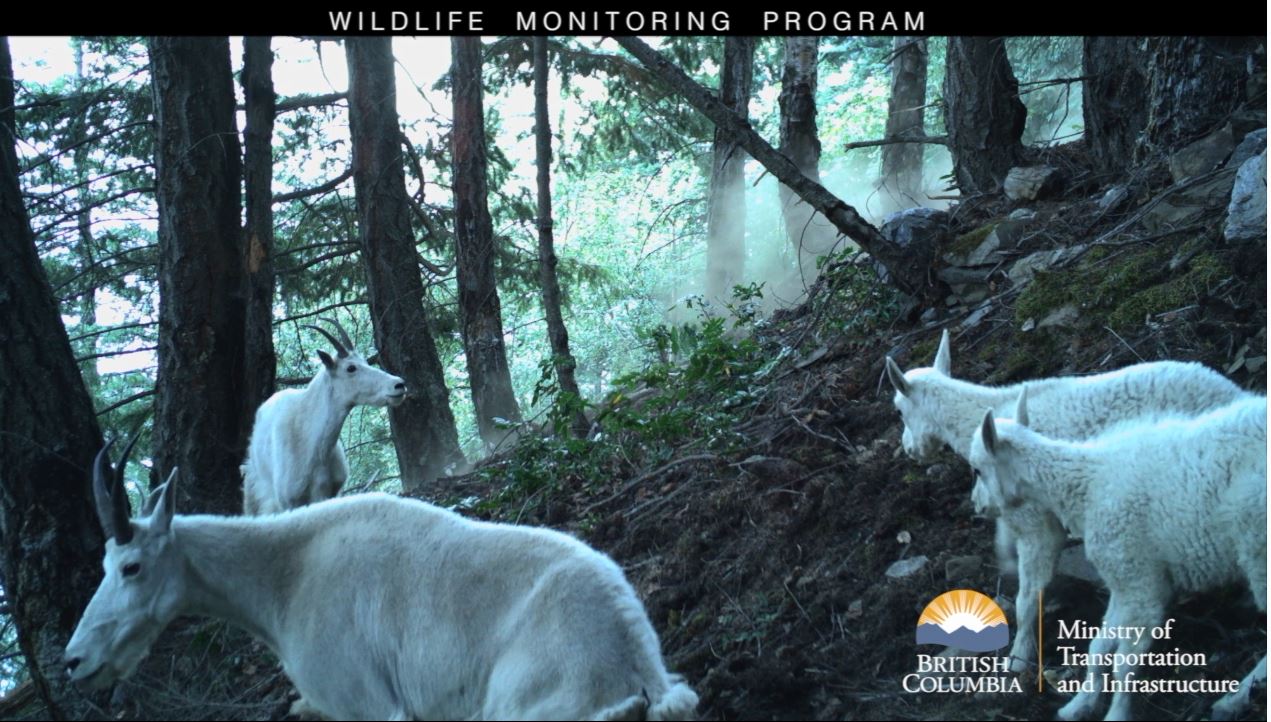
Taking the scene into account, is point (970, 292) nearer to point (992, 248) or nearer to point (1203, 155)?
point (992, 248)

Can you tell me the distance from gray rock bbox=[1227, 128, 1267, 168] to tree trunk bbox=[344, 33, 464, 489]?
7.03m

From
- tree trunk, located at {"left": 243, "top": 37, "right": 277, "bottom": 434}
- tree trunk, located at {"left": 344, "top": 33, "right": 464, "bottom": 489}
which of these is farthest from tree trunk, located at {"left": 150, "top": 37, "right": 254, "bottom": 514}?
tree trunk, located at {"left": 344, "top": 33, "right": 464, "bottom": 489}

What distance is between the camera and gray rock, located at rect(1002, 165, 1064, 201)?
367 inches

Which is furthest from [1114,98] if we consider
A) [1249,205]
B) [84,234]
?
[84,234]

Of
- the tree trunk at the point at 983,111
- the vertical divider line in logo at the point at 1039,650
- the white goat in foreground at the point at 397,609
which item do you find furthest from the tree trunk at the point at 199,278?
the tree trunk at the point at 983,111

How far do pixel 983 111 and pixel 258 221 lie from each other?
22.3 feet

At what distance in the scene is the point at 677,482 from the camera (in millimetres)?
7129

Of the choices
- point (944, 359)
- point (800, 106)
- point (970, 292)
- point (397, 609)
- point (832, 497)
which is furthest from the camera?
point (800, 106)

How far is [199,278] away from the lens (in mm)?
7551

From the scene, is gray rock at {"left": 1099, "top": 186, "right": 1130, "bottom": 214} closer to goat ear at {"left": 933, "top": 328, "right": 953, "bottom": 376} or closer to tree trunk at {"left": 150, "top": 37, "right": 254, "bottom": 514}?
goat ear at {"left": 933, "top": 328, "right": 953, "bottom": 376}

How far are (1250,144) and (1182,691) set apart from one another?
496cm

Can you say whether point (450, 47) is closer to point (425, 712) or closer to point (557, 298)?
point (557, 298)

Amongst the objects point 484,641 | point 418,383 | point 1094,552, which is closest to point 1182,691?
point 1094,552
